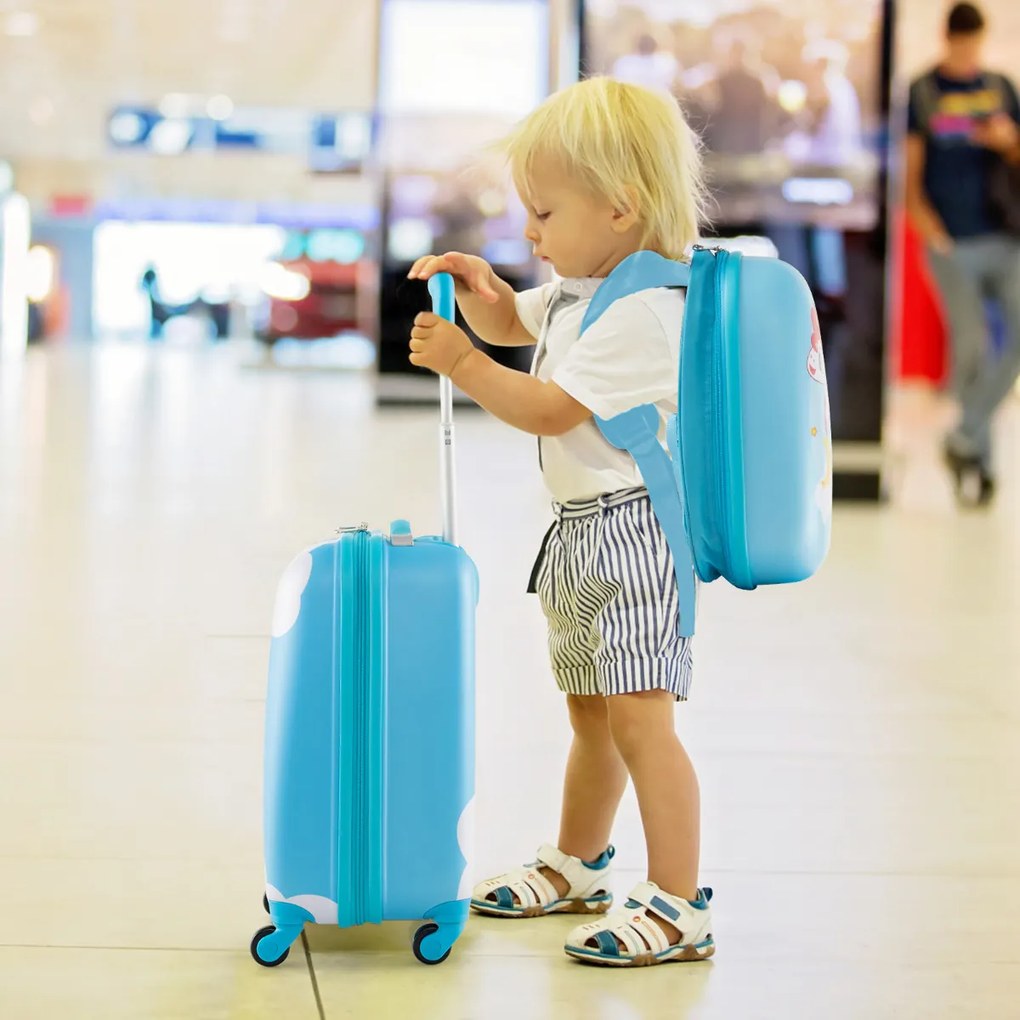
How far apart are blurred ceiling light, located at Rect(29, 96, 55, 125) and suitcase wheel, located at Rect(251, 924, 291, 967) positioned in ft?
77.5

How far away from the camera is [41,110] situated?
24.6 meters

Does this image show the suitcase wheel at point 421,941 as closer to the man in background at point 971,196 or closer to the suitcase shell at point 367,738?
Answer: the suitcase shell at point 367,738

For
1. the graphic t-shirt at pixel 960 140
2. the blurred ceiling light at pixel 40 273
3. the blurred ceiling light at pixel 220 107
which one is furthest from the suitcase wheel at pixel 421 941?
the blurred ceiling light at pixel 40 273

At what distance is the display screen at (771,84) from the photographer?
589cm

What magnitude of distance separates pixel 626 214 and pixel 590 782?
668 mm

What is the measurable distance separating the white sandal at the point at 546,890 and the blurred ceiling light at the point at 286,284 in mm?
23439

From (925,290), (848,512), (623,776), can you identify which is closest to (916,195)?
(848,512)

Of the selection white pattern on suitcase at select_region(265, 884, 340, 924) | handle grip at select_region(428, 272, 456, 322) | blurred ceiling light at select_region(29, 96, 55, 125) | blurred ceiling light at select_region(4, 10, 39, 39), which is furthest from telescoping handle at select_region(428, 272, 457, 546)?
blurred ceiling light at select_region(29, 96, 55, 125)

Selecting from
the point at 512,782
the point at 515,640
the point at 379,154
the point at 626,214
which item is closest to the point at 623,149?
the point at 626,214

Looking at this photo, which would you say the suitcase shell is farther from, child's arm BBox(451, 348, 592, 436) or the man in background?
the man in background

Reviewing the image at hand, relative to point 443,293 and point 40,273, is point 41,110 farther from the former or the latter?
point 443,293

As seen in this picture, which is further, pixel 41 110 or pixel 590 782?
pixel 41 110

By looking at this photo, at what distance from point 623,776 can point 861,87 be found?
15.8 feet

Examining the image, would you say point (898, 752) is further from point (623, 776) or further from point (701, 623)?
point (701, 623)
